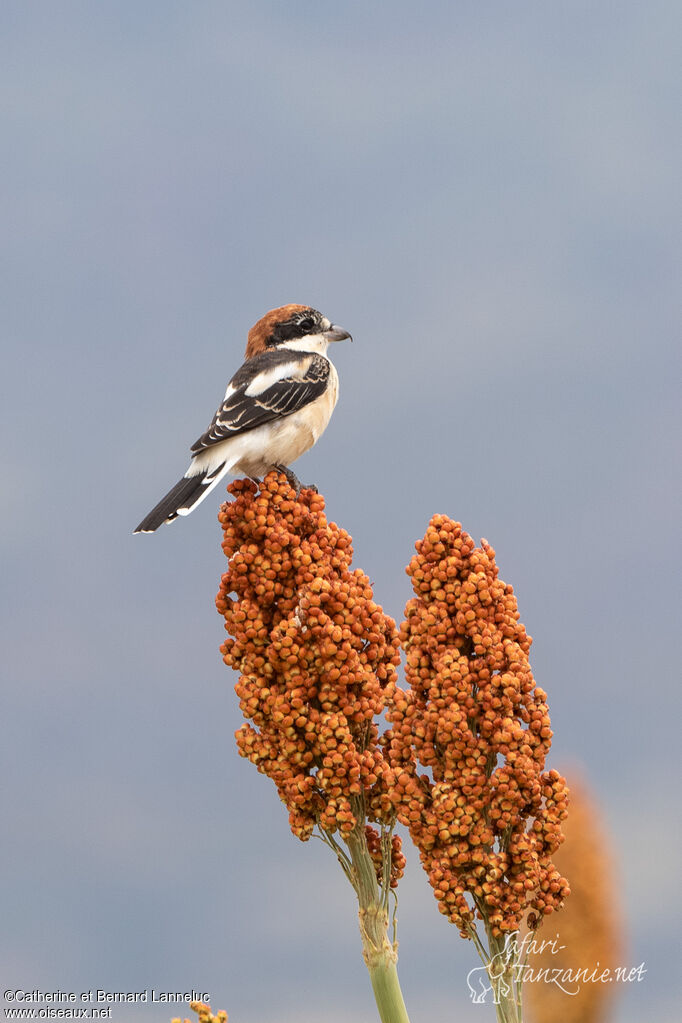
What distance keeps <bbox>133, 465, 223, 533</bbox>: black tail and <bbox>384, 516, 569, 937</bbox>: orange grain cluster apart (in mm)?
1821

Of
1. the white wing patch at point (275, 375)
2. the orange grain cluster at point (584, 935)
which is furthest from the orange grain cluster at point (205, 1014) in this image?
the white wing patch at point (275, 375)

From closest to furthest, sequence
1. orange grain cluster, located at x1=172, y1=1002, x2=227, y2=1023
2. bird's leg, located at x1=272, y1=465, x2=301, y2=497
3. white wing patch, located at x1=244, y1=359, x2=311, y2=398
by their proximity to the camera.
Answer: orange grain cluster, located at x1=172, y1=1002, x2=227, y2=1023 < bird's leg, located at x1=272, y1=465, x2=301, y2=497 < white wing patch, located at x1=244, y1=359, x2=311, y2=398

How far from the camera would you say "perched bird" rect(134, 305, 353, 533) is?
8.10 meters

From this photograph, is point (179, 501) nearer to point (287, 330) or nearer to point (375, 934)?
point (287, 330)

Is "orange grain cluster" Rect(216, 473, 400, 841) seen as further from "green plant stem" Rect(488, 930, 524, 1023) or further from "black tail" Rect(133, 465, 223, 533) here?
"green plant stem" Rect(488, 930, 524, 1023)

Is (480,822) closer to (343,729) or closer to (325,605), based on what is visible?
(343,729)

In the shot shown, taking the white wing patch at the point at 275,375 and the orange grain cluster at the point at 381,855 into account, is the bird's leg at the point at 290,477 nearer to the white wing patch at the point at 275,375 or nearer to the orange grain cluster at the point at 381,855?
the white wing patch at the point at 275,375

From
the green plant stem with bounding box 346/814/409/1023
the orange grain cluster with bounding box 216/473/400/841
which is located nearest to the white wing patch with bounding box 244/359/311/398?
the orange grain cluster with bounding box 216/473/400/841

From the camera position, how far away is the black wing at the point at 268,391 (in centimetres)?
833

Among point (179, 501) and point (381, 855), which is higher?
point (179, 501)

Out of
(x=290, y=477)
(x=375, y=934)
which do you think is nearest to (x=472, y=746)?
(x=375, y=934)

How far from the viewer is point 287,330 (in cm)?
952

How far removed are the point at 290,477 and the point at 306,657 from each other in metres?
1.52

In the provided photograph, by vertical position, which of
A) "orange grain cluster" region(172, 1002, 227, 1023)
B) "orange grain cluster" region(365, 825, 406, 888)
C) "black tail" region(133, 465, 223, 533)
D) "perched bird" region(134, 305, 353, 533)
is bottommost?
"orange grain cluster" region(172, 1002, 227, 1023)
